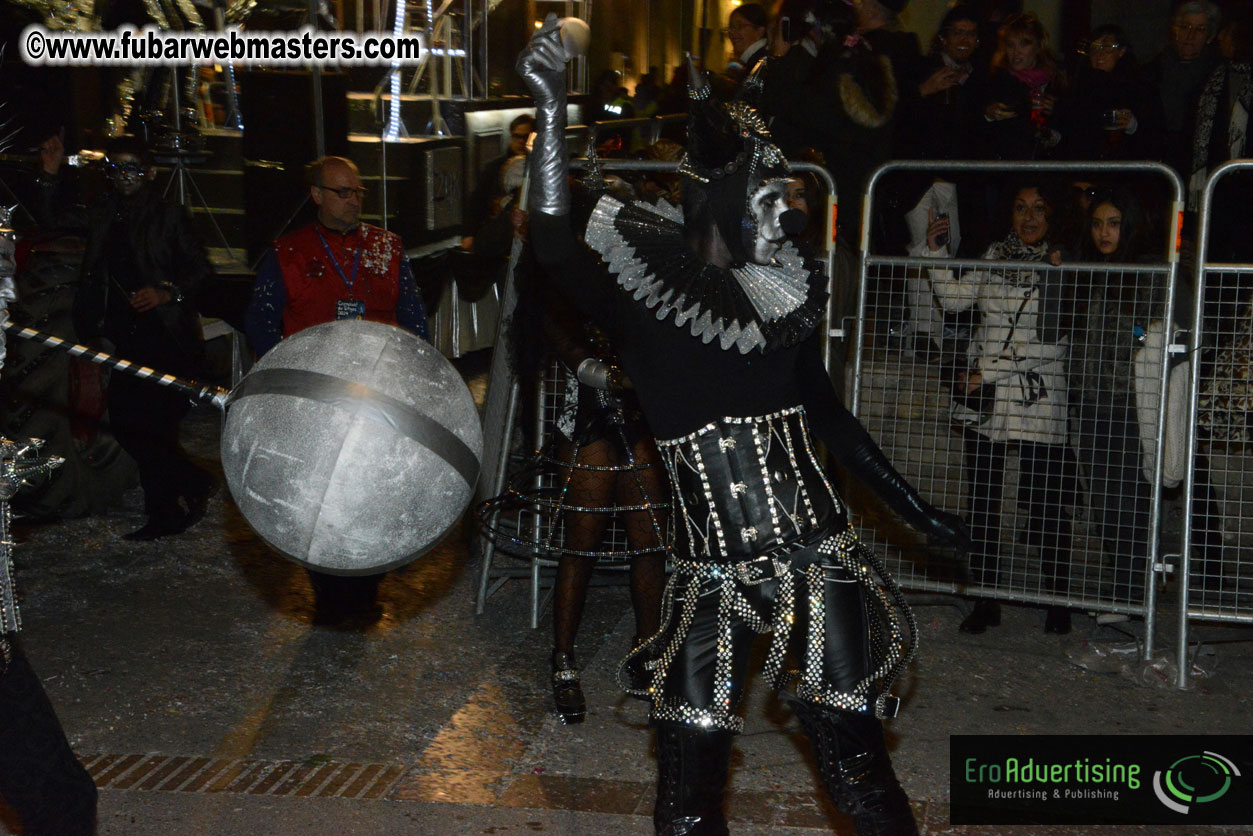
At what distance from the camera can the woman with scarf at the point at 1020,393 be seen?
5.88m

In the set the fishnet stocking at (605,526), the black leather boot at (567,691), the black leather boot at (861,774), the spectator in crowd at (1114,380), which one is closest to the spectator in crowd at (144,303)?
the fishnet stocking at (605,526)

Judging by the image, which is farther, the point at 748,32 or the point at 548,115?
the point at 748,32

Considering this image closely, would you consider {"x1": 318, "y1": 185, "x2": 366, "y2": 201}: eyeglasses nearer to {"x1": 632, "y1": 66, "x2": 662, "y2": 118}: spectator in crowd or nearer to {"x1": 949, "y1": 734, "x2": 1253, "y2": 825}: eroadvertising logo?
{"x1": 949, "y1": 734, "x2": 1253, "y2": 825}: eroadvertising logo

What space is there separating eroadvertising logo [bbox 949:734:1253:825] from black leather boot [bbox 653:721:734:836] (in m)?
1.26

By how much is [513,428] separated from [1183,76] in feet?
16.6

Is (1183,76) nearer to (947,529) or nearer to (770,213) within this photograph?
(947,529)

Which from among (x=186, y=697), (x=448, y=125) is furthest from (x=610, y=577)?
(x=448, y=125)

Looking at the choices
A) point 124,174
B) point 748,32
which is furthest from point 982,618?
point 124,174

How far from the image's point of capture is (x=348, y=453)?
341 centimetres

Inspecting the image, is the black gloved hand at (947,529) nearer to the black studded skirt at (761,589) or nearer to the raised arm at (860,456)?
the raised arm at (860,456)

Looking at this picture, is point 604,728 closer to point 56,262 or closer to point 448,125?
point 56,262

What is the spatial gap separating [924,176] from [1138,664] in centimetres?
411

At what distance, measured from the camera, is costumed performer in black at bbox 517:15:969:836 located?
333cm

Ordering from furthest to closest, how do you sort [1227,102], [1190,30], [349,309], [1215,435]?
[1190,30], [1227,102], [1215,435], [349,309]
